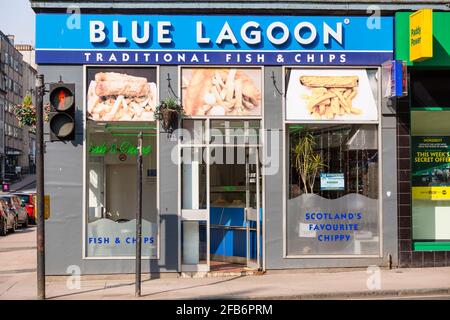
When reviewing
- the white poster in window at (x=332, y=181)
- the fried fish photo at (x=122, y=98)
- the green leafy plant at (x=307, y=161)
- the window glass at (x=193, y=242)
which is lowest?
the window glass at (x=193, y=242)

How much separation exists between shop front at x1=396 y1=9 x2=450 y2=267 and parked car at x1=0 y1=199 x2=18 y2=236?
61.9 ft

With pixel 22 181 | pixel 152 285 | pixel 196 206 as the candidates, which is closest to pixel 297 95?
pixel 196 206

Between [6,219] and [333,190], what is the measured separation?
18460mm

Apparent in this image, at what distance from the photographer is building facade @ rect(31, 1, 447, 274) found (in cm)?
1392

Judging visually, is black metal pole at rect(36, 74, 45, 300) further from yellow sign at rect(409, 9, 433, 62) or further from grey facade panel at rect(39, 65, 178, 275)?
yellow sign at rect(409, 9, 433, 62)

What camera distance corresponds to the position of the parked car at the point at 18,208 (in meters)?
30.8

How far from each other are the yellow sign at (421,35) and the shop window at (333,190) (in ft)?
5.91

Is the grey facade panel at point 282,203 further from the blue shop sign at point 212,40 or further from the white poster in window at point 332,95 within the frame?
the blue shop sign at point 212,40

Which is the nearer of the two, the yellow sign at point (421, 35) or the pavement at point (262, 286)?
the pavement at point (262, 286)

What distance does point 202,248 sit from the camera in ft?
46.4

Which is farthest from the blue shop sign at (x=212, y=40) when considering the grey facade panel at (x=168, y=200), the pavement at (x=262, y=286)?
the pavement at (x=262, y=286)

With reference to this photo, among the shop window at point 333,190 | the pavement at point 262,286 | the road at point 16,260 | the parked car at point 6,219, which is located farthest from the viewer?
the parked car at point 6,219

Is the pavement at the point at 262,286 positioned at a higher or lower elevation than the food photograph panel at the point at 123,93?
lower
